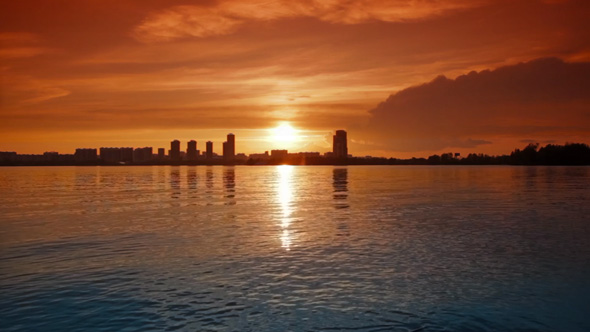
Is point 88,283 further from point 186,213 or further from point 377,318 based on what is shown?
point 186,213

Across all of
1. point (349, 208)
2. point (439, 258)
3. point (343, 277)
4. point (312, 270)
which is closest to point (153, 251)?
point (312, 270)

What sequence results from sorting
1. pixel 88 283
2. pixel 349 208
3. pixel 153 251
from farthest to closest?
pixel 349 208, pixel 153 251, pixel 88 283

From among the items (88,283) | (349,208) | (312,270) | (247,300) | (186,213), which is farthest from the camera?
(349,208)

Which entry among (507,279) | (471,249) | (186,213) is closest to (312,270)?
(507,279)

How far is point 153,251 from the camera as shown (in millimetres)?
26703

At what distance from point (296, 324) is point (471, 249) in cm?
1559

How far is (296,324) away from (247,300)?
299cm

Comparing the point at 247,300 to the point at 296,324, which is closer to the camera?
the point at 296,324

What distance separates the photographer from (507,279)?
66.8ft

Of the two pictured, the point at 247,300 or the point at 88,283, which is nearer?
the point at 247,300

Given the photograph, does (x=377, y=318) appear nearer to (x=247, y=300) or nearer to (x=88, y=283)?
(x=247, y=300)

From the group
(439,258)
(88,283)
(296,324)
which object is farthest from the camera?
(439,258)

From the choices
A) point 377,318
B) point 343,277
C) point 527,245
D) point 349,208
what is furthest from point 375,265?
point 349,208

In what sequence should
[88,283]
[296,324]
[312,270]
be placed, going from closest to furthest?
[296,324] → [88,283] → [312,270]
